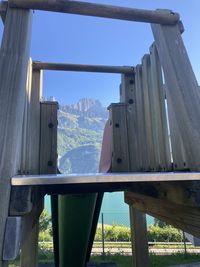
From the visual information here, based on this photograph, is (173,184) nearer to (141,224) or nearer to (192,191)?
(192,191)

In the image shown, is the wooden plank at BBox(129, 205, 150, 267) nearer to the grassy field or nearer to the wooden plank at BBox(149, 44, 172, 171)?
the wooden plank at BBox(149, 44, 172, 171)

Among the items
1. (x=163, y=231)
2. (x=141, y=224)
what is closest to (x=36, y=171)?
(x=141, y=224)

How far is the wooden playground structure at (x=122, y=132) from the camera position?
3.40 feet

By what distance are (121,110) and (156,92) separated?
66 cm

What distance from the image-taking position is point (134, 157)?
2506 millimetres

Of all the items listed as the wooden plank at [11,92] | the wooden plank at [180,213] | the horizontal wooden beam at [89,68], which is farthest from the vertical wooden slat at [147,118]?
the wooden plank at [11,92]

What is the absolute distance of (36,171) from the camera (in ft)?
7.23

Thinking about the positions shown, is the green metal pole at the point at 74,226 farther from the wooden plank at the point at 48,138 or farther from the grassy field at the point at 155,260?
the grassy field at the point at 155,260

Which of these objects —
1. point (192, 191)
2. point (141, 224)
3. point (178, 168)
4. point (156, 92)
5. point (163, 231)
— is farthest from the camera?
point (163, 231)

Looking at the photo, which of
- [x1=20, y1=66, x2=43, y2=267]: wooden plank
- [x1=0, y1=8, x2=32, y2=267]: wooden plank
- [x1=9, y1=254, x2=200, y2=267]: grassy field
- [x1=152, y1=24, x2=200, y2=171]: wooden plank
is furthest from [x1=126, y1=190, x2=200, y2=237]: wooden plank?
[x1=9, y1=254, x2=200, y2=267]: grassy field

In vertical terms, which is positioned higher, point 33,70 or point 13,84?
point 33,70

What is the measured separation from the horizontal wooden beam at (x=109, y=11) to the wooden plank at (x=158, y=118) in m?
0.26

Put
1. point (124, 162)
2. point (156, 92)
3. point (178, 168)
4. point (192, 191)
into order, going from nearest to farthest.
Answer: point (192, 191)
point (178, 168)
point (156, 92)
point (124, 162)

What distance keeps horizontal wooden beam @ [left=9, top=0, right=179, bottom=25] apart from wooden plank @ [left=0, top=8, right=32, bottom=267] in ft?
0.59
